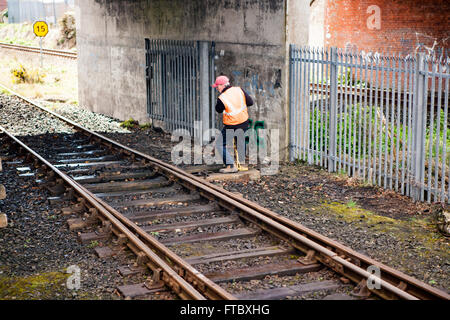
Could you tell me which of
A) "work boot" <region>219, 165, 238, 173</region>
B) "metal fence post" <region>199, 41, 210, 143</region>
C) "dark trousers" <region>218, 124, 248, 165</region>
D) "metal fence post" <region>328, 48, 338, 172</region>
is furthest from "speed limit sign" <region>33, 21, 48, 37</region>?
"metal fence post" <region>328, 48, 338, 172</region>

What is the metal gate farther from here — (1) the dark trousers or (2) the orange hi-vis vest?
(2) the orange hi-vis vest

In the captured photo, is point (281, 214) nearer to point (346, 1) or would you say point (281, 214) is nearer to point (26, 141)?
point (26, 141)

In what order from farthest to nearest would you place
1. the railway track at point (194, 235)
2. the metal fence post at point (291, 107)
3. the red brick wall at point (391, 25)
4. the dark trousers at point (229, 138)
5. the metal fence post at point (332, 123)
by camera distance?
the red brick wall at point (391, 25)
the metal fence post at point (291, 107)
the metal fence post at point (332, 123)
the dark trousers at point (229, 138)
the railway track at point (194, 235)

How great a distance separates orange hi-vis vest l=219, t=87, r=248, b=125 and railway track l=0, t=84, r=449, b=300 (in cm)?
127

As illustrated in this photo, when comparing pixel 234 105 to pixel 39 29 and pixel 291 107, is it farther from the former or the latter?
pixel 39 29

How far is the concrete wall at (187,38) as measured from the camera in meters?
12.5

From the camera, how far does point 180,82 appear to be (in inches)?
619

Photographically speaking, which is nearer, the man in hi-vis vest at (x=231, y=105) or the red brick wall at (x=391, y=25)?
the man in hi-vis vest at (x=231, y=105)

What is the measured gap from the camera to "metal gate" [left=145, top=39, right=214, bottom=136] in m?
14.5

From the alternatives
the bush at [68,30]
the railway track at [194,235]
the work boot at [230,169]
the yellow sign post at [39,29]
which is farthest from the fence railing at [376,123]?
the bush at [68,30]

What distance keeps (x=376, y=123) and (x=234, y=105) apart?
2529 mm

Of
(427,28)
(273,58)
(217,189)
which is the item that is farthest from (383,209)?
(427,28)

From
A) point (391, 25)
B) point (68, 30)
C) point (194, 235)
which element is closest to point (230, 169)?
point (194, 235)

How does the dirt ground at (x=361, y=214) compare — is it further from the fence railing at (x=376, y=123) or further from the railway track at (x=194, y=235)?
the railway track at (x=194, y=235)
